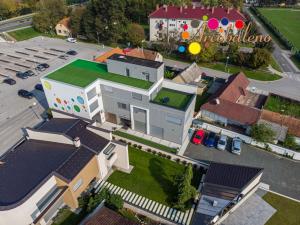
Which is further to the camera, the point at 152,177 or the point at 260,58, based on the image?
the point at 260,58

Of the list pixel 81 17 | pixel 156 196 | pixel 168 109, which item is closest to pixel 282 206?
pixel 156 196

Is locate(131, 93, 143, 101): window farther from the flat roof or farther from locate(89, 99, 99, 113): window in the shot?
locate(89, 99, 99, 113): window

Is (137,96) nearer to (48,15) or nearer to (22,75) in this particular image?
(22,75)

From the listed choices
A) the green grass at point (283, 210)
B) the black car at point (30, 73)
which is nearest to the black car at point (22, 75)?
the black car at point (30, 73)

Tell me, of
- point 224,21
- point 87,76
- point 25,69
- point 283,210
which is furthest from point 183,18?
point 283,210

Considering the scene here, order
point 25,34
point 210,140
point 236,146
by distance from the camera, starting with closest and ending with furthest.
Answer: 1. point 236,146
2. point 210,140
3. point 25,34

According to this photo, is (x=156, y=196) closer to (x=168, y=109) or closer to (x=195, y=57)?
(x=168, y=109)
